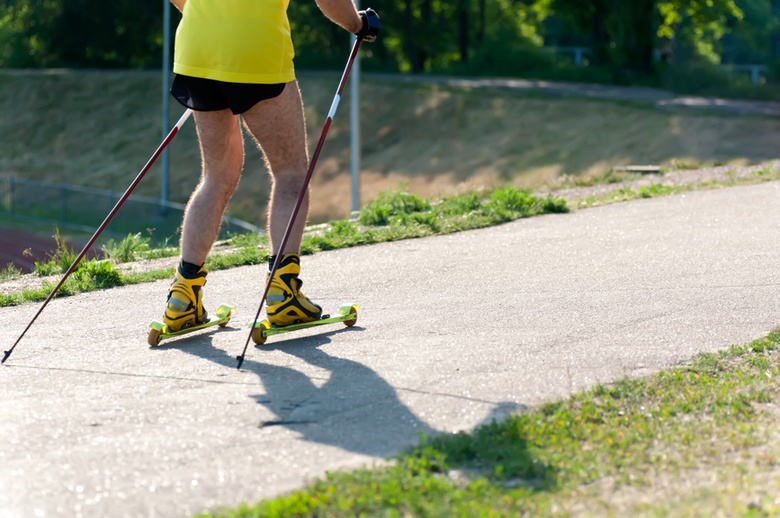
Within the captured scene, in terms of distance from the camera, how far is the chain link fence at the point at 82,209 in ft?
67.7

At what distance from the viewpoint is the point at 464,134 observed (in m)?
28.1

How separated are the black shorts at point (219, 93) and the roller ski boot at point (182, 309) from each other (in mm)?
771

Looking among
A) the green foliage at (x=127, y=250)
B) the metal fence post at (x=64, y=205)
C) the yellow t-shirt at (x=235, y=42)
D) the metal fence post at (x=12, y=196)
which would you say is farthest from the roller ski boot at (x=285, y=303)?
the metal fence post at (x=12, y=196)

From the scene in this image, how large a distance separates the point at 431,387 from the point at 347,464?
829 millimetres

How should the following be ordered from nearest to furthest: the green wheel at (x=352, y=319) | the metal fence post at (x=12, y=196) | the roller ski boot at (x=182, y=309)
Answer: the roller ski boot at (x=182, y=309) → the green wheel at (x=352, y=319) → the metal fence post at (x=12, y=196)

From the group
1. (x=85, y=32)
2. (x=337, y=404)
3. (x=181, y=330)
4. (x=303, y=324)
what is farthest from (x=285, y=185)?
(x=85, y=32)

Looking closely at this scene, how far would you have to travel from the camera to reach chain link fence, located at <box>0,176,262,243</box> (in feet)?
67.7

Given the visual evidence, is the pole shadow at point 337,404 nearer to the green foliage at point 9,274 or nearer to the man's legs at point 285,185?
the man's legs at point 285,185

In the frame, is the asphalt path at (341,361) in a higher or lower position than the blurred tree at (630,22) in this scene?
lower

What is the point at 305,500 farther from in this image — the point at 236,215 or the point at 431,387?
the point at 236,215

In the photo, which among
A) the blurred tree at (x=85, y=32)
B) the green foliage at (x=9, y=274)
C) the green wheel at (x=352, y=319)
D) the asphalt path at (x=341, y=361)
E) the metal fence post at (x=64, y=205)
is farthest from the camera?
the blurred tree at (x=85, y=32)

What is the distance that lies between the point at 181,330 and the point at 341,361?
887 mm

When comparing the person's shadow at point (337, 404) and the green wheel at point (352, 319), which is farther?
the green wheel at point (352, 319)

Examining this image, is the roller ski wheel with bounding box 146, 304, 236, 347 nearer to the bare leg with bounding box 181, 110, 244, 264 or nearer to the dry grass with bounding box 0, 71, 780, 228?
the bare leg with bounding box 181, 110, 244, 264
